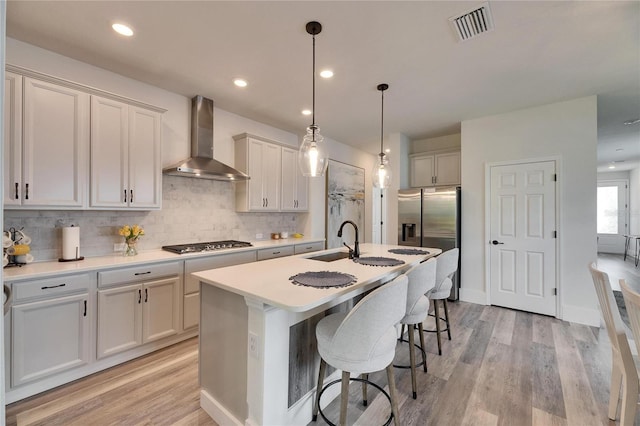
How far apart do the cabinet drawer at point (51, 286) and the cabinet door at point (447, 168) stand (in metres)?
4.95

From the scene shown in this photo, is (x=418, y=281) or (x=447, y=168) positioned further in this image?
(x=447, y=168)

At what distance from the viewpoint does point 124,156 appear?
2738mm

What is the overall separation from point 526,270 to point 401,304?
327cm

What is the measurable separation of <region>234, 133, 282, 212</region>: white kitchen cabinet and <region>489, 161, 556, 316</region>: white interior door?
10.6ft

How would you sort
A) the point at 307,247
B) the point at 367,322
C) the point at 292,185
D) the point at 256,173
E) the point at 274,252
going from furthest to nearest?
the point at 292,185 < the point at 307,247 < the point at 256,173 < the point at 274,252 < the point at 367,322

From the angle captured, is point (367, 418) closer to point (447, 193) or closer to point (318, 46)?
point (318, 46)

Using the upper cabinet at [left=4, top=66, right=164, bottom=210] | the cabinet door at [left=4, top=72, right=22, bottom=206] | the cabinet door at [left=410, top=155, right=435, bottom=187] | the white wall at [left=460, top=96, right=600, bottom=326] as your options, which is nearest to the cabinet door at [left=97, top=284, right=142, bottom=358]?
the upper cabinet at [left=4, top=66, right=164, bottom=210]

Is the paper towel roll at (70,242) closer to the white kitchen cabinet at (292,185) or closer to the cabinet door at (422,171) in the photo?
the white kitchen cabinet at (292,185)

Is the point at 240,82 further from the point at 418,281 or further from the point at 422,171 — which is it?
the point at 422,171

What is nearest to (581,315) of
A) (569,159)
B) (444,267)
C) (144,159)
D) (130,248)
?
(569,159)

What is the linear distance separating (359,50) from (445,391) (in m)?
2.88

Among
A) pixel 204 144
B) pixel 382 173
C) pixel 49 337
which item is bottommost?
pixel 49 337

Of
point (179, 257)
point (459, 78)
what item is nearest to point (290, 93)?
point (459, 78)

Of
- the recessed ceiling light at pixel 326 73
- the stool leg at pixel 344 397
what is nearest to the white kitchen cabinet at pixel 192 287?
the stool leg at pixel 344 397
